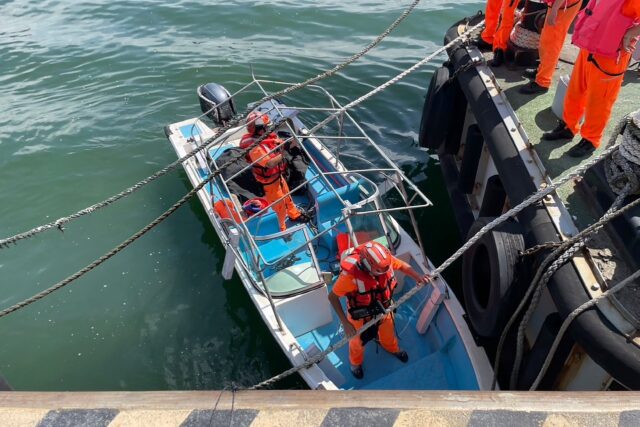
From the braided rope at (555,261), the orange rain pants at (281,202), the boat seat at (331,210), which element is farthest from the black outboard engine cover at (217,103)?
the braided rope at (555,261)

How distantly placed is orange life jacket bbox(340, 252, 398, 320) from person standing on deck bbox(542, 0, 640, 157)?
6.84 feet

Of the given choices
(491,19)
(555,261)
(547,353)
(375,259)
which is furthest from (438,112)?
(547,353)

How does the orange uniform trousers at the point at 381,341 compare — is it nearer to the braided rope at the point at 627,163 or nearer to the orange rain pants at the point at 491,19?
the braided rope at the point at 627,163

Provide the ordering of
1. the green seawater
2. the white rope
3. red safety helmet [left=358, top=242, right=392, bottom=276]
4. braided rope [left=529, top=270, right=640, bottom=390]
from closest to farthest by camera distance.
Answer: braided rope [left=529, top=270, right=640, bottom=390] < red safety helmet [left=358, top=242, right=392, bottom=276] < the green seawater < the white rope

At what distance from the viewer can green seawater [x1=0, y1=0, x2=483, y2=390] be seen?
5090 millimetres

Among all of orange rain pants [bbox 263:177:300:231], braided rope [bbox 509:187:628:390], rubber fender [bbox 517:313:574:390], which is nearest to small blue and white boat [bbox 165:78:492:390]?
orange rain pants [bbox 263:177:300:231]

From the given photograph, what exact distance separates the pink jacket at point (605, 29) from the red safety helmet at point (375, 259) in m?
2.38

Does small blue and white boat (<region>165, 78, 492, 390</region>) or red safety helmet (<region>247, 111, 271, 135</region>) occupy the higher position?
red safety helmet (<region>247, 111, 271, 135</region>)

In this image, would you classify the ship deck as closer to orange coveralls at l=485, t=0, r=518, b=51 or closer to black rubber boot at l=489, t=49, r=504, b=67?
black rubber boot at l=489, t=49, r=504, b=67

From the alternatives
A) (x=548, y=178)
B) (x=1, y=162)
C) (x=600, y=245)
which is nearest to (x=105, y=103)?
(x=1, y=162)

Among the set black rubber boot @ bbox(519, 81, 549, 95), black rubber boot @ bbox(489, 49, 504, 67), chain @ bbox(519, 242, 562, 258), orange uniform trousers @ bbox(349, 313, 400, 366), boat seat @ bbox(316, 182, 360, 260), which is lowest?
orange uniform trousers @ bbox(349, 313, 400, 366)

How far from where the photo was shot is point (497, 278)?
135 inches

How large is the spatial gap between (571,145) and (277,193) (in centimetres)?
348

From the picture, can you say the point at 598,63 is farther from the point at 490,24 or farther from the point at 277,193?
the point at 277,193
